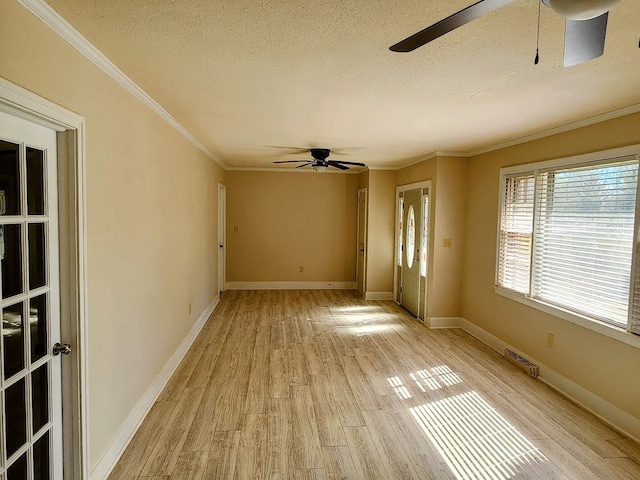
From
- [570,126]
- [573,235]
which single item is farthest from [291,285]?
[570,126]

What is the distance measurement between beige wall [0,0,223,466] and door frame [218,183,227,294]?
2747 mm

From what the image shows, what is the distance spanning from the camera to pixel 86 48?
1.89 meters

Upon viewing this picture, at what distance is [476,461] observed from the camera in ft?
7.85

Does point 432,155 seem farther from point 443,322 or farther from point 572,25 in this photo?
point 572,25

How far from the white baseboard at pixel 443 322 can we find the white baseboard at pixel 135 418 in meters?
3.14

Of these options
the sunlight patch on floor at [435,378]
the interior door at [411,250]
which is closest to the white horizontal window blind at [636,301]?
the sunlight patch on floor at [435,378]

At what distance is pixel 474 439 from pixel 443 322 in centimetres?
269

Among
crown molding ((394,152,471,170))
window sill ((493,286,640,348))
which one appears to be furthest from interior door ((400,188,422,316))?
window sill ((493,286,640,348))

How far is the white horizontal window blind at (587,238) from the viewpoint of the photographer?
2842mm

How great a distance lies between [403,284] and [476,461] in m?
4.03

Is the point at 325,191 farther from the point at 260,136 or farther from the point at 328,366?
the point at 328,366

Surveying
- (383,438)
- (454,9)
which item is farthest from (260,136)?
(383,438)

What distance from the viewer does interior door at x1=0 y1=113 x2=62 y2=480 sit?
149 centimetres

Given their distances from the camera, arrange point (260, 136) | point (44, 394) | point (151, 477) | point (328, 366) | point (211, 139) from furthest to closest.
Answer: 1. point (211, 139)
2. point (260, 136)
3. point (328, 366)
4. point (151, 477)
5. point (44, 394)
